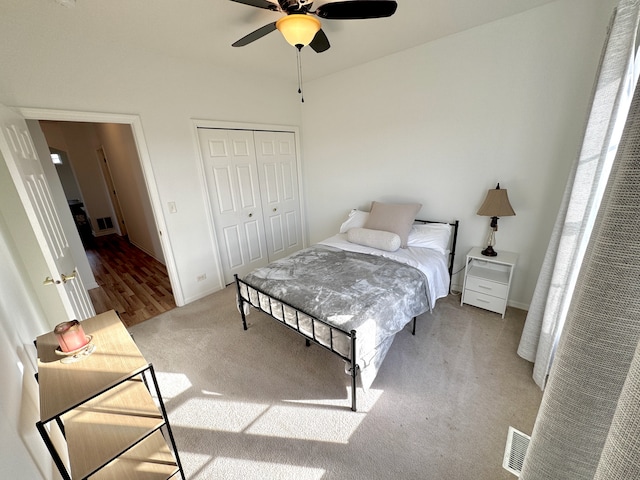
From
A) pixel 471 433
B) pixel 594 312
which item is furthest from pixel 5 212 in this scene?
pixel 471 433

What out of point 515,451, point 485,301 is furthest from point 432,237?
point 515,451

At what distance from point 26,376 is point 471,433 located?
248 cm

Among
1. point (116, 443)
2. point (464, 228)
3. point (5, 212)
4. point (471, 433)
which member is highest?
point (5, 212)

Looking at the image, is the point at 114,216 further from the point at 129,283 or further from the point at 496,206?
the point at 496,206

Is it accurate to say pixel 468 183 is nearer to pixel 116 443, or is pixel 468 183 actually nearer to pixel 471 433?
pixel 471 433

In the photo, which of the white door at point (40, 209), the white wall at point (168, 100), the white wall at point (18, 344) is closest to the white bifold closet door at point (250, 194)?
the white wall at point (168, 100)

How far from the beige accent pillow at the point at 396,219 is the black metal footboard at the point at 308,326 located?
146cm

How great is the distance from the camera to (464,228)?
9.57 ft

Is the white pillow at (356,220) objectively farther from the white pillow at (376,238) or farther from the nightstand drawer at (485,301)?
the nightstand drawer at (485,301)

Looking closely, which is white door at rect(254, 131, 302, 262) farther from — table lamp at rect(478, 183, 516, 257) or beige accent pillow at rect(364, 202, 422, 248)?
table lamp at rect(478, 183, 516, 257)

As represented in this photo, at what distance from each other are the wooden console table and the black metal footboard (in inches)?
38.6

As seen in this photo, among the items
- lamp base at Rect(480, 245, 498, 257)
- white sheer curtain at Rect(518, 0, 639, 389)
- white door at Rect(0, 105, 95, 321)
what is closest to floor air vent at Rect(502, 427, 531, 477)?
white sheer curtain at Rect(518, 0, 639, 389)

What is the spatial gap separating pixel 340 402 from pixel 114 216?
268 inches

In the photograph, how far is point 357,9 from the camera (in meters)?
1.52
